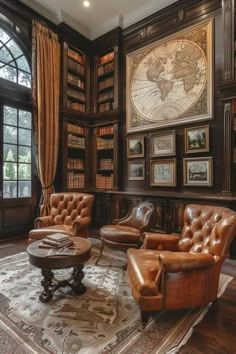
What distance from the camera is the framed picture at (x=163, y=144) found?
14.2 feet

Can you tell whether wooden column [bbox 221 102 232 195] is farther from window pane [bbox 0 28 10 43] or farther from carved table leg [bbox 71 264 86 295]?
window pane [bbox 0 28 10 43]

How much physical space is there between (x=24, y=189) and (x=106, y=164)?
1.88 metres

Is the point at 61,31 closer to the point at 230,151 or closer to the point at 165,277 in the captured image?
the point at 230,151

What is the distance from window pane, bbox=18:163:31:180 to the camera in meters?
4.50

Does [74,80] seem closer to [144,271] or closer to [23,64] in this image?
[23,64]

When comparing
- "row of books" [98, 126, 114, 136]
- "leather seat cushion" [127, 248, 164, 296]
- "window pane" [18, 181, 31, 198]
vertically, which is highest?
"row of books" [98, 126, 114, 136]

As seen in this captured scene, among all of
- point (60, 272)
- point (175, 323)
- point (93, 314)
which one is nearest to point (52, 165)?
point (60, 272)

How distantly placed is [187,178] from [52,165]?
2712mm

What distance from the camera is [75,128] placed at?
17.4ft

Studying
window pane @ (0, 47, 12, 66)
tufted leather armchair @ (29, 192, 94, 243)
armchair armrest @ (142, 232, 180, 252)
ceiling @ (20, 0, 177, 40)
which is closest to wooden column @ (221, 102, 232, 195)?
armchair armrest @ (142, 232, 180, 252)

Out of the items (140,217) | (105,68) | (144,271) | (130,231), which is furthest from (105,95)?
(144,271)

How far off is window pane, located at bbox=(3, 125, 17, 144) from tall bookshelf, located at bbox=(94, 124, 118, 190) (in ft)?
6.11

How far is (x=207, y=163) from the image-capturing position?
393 centimetres

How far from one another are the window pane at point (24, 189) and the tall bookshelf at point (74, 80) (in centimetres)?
188
